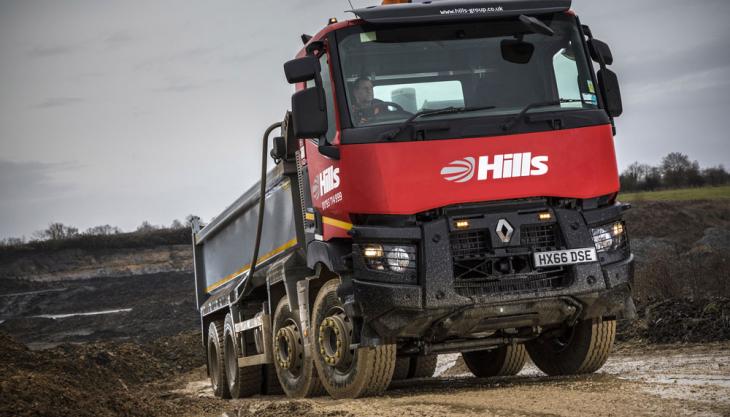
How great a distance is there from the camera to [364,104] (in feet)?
25.1

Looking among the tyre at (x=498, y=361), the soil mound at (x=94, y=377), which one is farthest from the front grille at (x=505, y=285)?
the soil mound at (x=94, y=377)

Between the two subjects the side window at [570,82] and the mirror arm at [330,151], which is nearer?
the mirror arm at [330,151]

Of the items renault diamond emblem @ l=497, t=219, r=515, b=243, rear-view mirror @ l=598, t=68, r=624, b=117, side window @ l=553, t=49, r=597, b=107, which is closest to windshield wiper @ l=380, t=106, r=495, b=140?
side window @ l=553, t=49, r=597, b=107

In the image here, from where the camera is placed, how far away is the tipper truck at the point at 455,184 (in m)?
7.31

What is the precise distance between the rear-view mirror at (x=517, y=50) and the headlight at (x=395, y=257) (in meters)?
1.89

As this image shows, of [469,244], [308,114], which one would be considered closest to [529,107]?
[469,244]

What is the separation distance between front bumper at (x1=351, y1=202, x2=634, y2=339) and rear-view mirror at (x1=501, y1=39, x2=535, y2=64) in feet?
4.50

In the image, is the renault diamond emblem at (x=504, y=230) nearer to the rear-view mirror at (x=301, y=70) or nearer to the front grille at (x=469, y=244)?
the front grille at (x=469, y=244)

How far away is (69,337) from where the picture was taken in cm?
2573

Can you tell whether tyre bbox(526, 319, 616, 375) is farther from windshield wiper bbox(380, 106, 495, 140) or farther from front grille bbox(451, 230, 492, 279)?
windshield wiper bbox(380, 106, 495, 140)

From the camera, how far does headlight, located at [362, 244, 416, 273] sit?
7293mm

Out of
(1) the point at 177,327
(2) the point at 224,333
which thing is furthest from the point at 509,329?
(1) the point at 177,327

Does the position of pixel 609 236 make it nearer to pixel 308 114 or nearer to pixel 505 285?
pixel 505 285

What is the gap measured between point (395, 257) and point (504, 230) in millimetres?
879
